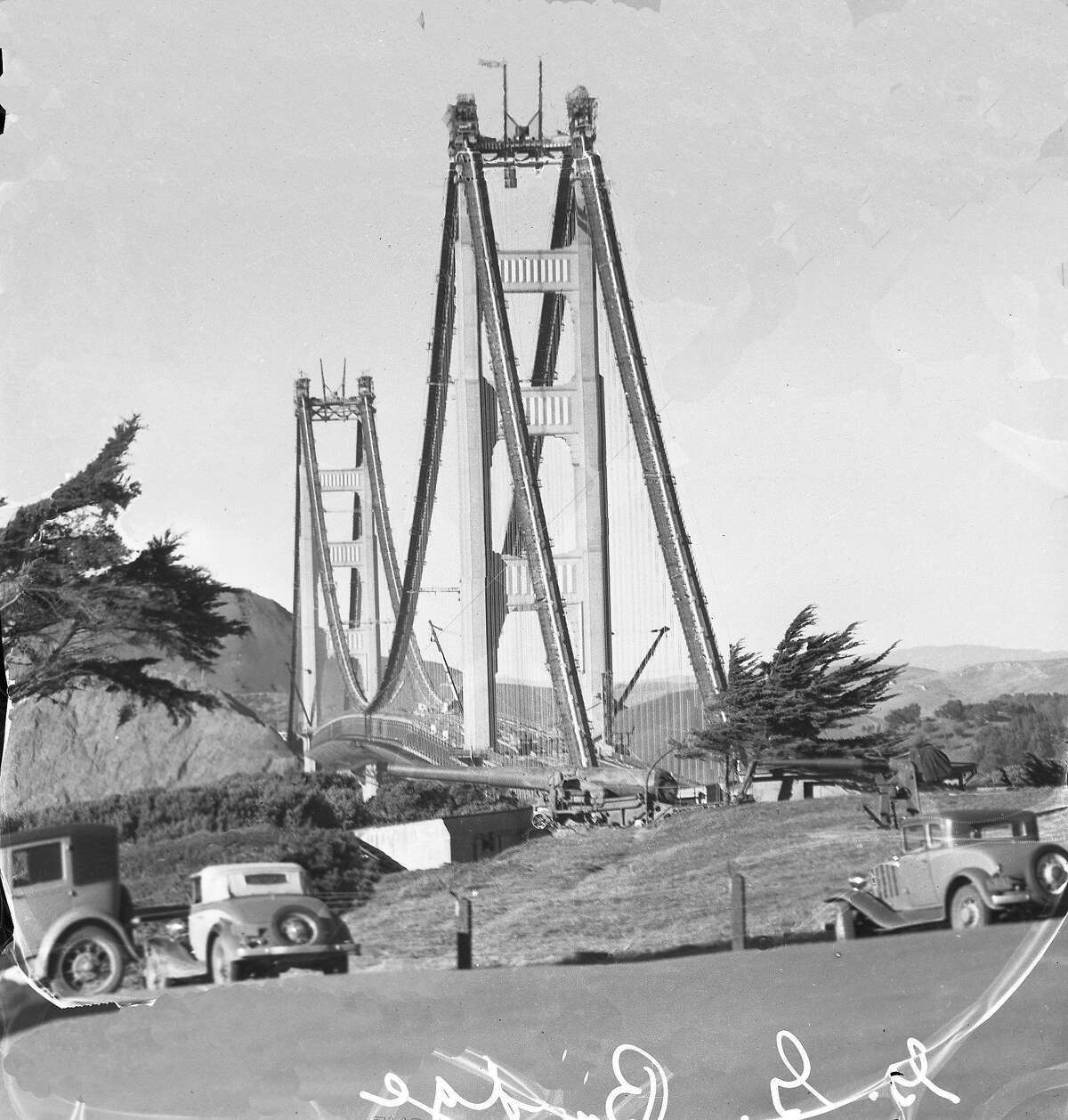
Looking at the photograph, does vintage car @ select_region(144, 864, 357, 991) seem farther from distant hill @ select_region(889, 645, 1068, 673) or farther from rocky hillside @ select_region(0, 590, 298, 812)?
distant hill @ select_region(889, 645, 1068, 673)

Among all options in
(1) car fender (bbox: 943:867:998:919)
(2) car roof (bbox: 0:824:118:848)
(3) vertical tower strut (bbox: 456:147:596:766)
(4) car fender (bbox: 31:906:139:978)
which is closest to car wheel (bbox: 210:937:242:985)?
(4) car fender (bbox: 31:906:139:978)

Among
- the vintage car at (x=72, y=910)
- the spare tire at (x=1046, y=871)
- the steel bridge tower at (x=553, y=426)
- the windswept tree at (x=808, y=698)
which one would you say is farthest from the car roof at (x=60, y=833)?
the spare tire at (x=1046, y=871)

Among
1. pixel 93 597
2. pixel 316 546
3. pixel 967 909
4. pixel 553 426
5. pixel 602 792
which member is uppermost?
pixel 553 426

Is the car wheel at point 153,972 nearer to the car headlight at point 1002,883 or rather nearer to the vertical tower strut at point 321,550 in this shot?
the vertical tower strut at point 321,550

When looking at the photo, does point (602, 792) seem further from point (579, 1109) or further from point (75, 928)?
point (75, 928)

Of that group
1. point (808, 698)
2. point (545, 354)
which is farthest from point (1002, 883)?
point (545, 354)

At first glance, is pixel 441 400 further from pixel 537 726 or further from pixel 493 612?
pixel 537 726

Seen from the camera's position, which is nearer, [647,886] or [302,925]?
[302,925]
